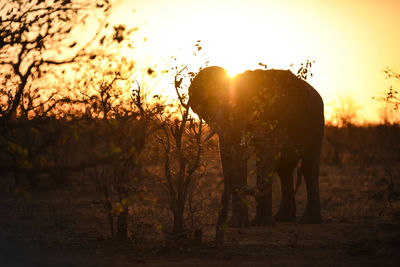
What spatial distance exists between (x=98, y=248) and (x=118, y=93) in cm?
220

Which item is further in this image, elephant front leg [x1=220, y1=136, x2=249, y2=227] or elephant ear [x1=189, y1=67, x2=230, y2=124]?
elephant front leg [x1=220, y1=136, x2=249, y2=227]

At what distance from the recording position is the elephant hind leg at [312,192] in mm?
10523

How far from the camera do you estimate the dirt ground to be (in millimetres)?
6832

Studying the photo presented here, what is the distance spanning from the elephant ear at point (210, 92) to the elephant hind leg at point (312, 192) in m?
2.75

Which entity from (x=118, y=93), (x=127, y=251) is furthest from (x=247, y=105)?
(x=127, y=251)

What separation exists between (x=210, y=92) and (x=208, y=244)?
2019 millimetres

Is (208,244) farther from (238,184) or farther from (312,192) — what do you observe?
(312,192)

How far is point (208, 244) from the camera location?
298 inches

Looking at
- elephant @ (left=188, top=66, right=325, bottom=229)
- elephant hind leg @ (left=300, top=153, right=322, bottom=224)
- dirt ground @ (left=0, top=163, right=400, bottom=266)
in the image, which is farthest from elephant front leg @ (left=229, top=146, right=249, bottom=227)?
elephant hind leg @ (left=300, top=153, right=322, bottom=224)

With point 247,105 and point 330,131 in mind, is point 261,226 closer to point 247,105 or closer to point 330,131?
point 247,105

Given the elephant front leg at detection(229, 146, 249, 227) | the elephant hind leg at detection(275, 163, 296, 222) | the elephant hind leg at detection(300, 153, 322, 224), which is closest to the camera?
the elephant front leg at detection(229, 146, 249, 227)

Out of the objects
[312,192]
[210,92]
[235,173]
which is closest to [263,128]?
[235,173]

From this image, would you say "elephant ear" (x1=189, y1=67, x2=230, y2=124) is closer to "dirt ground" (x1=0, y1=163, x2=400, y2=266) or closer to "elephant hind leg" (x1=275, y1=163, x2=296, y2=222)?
"dirt ground" (x1=0, y1=163, x2=400, y2=266)

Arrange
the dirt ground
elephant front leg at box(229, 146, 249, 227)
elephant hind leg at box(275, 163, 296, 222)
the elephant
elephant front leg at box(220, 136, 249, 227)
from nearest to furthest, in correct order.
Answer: the dirt ground, the elephant, elephant front leg at box(220, 136, 249, 227), elephant front leg at box(229, 146, 249, 227), elephant hind leg at box(275, 163, 296, 222)
